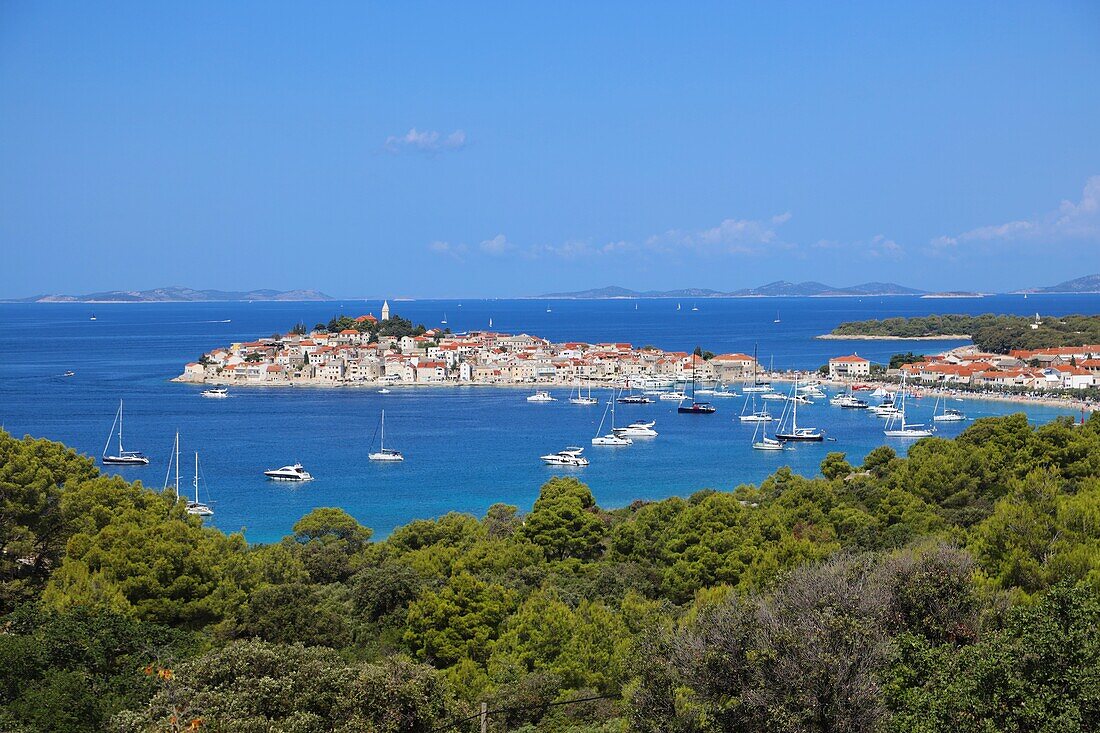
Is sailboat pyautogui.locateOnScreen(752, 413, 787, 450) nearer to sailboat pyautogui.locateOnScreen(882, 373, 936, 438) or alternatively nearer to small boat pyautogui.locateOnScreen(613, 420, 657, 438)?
small boat pyautogui.locateOnScreen(613, 420, 657, 438)

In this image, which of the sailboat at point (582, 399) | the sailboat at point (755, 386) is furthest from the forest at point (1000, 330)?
the sailboat at point (582, 399)

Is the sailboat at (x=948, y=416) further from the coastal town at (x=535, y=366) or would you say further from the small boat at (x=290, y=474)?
the small boat at (x=290, y=474)

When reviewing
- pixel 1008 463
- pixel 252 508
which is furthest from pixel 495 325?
pixel 1008 463

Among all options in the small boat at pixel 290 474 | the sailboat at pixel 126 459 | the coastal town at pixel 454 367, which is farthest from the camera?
the coastal town at pixel 454 367

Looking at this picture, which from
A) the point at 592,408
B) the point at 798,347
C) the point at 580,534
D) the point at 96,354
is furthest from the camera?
the point at 798,347

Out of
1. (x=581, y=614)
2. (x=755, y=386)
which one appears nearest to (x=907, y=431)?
(x=755, y=386)

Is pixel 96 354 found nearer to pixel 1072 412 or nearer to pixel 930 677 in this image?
pixel 1072 412
